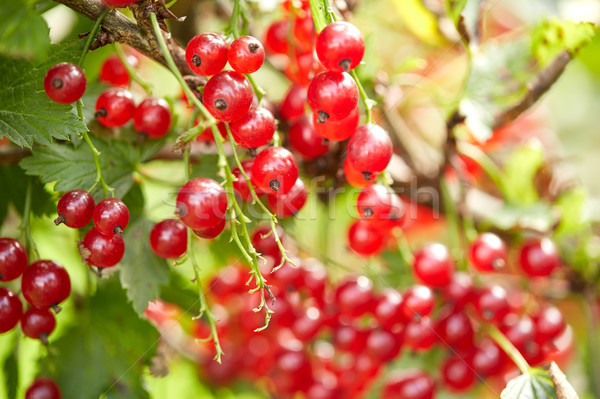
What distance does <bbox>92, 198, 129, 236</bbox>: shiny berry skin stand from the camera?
0.64 m

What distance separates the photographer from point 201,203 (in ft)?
1.98

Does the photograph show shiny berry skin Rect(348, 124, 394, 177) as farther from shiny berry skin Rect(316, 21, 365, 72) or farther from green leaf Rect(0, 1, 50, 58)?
green leaf Rect(0, 1, 50, 58)

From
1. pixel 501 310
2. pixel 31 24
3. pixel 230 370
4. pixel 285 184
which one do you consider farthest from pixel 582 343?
pixel 31 24

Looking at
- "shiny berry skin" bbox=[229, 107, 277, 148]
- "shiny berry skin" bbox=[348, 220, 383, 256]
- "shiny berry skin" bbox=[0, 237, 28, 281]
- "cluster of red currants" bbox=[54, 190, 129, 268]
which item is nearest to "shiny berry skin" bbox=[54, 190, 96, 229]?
"cluster of red currants" bbox=[54, 190, 129, 268]

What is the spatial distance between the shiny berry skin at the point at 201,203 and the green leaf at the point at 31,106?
0.57ft

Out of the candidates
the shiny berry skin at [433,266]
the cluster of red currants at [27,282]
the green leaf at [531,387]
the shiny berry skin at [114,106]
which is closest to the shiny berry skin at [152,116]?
the shiny berry skin at [114,106]

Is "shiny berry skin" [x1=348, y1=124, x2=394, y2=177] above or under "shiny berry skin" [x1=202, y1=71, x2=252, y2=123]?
under

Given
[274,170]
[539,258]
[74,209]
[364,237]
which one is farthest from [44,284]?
[539,258]

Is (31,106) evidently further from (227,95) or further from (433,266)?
(433,266)

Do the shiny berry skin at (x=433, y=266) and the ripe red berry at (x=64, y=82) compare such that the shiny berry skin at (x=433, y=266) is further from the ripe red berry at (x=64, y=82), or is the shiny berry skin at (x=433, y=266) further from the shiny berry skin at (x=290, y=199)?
the ripe red berry at (x=64, y=82)

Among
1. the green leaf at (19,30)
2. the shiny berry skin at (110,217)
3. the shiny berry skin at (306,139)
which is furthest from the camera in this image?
the shiny berry skin at (306,139)

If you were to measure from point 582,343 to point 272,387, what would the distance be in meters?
0.81

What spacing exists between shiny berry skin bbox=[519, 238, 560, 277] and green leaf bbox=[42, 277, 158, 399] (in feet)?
2.40

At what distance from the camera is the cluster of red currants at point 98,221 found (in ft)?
2.10
